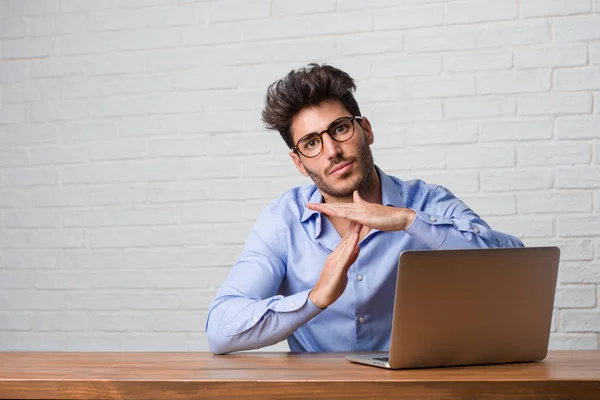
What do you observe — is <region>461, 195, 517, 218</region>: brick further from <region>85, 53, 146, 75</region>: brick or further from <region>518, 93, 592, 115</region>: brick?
<region>85, 53, 146, 75</region>: brick

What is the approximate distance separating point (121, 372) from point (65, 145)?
6.78 ft

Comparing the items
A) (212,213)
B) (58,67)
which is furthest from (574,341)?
(58,67)

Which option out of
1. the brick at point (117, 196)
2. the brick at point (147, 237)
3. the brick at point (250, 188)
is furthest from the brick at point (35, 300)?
the brick at point (250, 188)

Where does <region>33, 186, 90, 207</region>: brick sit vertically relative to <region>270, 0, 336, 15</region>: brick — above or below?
below

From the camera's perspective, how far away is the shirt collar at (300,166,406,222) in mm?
2348

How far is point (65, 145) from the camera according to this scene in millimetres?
3477

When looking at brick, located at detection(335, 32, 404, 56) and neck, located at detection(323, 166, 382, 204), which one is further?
brick, located at detection(335, 32, 404, 56)

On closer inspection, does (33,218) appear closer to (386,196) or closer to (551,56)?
(386,196)

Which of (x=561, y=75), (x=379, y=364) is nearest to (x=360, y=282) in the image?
(x=379, y=364)

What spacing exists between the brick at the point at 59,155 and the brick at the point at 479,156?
4.99 feet

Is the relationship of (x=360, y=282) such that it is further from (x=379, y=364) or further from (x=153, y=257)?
(x=153, y=257)

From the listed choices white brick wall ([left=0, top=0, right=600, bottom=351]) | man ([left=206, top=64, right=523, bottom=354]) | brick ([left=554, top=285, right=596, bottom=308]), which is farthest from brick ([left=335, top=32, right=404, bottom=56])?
brick ([left=554, top=285, right=596, bottom=308])

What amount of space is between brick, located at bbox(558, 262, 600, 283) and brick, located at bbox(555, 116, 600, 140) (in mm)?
464

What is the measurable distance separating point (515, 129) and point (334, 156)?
1041 mm
